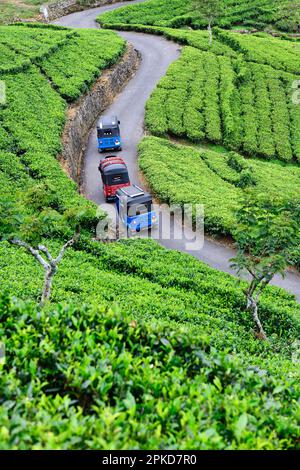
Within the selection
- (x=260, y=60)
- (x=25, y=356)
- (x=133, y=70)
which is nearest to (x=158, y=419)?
(x=25, y=356)

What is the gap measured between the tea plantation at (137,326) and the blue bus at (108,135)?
1941 millimetres

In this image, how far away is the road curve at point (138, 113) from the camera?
901 inches

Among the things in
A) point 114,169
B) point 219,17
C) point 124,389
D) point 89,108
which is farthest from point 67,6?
point 124,389

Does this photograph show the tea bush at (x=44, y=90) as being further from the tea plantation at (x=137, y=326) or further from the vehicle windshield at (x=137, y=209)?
the vehicle windshield at (x=137, y=209)

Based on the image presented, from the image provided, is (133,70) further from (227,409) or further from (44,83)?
(227,409)

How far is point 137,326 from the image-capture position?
34.8 ft

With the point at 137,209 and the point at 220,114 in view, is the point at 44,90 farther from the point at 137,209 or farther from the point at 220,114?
the point at 137,209

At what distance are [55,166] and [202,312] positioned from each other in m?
14.1

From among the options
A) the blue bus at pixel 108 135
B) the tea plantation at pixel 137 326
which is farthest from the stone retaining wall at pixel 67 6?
the blue bus at pixel 108 135

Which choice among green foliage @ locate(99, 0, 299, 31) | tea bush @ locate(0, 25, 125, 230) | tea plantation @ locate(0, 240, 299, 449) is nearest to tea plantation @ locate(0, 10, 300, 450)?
tea plantation @ locate(0, 240, 299, 449)

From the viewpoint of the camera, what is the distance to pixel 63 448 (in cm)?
707

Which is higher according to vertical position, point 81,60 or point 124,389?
point 81,60

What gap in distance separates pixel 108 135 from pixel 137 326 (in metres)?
24.4

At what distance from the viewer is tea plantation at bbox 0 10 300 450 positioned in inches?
311
